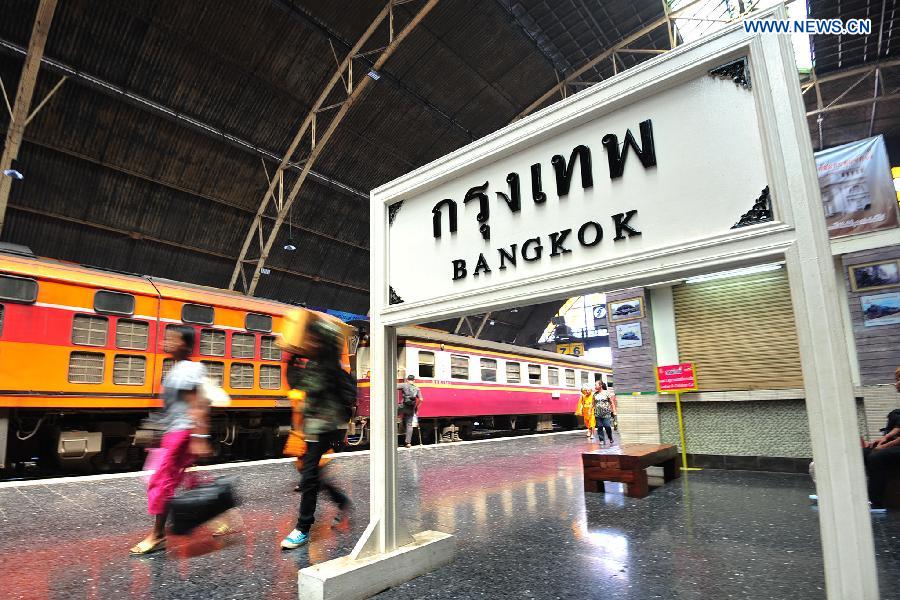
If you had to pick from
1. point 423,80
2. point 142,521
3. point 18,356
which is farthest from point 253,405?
point 423,80

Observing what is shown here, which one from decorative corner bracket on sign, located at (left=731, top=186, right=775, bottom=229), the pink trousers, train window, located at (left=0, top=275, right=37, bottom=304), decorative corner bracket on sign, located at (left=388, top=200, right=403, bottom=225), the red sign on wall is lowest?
the pink trousers

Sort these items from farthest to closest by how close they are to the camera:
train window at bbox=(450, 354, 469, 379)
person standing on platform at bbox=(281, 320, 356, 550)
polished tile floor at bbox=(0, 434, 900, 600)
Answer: train window at bbox=(450, 354, 469, 379), person standing on platform at bbox=(281, 320, 356, 550), polished tile floor at bbox=(0, 434, 900, 600)

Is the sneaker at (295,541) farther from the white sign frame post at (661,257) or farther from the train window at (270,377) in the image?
the train window at (270,377)

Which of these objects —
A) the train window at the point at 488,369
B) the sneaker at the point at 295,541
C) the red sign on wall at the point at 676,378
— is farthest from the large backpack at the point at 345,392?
the train window at the point at 488,369

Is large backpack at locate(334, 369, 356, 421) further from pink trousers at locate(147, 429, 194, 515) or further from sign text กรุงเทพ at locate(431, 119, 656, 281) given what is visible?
sign text กรุงเทพ at locate(431, 119, 656, 281)

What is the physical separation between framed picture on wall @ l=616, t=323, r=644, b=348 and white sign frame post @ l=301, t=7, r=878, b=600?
5574 mm

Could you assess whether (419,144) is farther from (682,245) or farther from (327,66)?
(682,245)

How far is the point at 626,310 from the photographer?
776cm

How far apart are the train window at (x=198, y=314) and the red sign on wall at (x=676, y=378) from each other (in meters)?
8.20

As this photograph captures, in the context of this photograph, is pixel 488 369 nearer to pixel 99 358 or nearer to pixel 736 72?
pixel 99 358

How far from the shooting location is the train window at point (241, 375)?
9.81 m

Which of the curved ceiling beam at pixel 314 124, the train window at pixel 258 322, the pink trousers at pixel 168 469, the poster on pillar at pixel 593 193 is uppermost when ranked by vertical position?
the curved ceiling beam at pixel 314 124

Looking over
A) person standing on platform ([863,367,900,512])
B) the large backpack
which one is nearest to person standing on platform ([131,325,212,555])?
the large backpack

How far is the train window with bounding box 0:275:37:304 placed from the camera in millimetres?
7305
